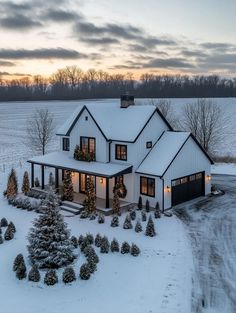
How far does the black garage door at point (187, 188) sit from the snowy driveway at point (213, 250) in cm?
79

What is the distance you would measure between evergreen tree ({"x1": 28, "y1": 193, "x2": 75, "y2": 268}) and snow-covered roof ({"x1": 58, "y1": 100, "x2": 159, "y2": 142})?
11186mm

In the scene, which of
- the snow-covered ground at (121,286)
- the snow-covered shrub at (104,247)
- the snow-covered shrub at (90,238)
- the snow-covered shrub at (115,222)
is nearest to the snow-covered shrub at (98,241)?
the snow-covered shrub at (90,238)

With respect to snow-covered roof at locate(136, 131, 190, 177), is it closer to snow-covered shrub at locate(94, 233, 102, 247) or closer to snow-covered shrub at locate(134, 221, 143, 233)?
snow-covered shrub at locate(134, 221, 143, 233)

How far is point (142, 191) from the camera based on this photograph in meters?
27.6

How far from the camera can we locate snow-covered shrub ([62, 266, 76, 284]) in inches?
617

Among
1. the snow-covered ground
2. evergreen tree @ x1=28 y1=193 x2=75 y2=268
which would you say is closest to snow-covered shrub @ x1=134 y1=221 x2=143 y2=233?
the snow-covered ground

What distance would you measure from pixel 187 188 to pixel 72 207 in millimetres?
8876

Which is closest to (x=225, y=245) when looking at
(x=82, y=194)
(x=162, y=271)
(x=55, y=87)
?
(x=162, y=271)

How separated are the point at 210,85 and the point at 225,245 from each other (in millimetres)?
148039

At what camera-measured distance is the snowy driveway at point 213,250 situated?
47.8 ft

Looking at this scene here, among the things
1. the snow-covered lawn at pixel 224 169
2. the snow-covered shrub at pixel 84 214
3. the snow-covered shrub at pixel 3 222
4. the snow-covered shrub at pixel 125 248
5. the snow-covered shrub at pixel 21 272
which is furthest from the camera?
the snow-covered lawn at pixel 224 169

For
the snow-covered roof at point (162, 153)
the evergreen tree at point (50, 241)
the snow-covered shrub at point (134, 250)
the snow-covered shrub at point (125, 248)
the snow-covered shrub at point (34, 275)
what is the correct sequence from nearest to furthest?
the snow-covered shrub at point (34, 275), the evergreen tree at point (50, 241), the snow-covered shrub at point (134, 250), the snow-covered shrub at point (125, 248), the snow-covered roof at point (162, 153)

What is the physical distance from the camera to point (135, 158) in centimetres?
2777

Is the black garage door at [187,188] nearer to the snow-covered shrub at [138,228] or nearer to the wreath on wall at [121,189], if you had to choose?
the wreath on wall at [121,189]
